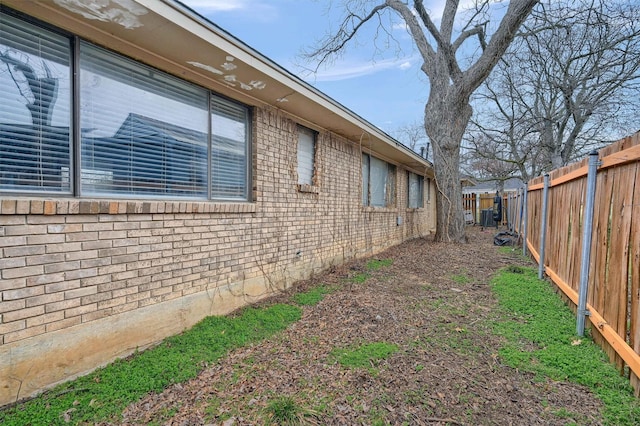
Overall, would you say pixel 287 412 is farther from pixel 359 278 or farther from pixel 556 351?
pixel 359 278

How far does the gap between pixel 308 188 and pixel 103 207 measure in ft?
11.0

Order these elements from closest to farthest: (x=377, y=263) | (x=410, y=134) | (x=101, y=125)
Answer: (x=101, y=125), (x=377, y=263), (x=410, y=134)

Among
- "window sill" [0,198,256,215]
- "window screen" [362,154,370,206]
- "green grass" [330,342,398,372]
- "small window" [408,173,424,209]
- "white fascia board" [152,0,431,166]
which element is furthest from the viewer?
"small window" [408,173,424,209]

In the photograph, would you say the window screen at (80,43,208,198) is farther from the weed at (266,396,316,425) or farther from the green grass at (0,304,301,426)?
the weed at (266,396,316,425)

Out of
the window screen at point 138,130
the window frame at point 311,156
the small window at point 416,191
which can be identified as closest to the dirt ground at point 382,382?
the window screen at point 138,130

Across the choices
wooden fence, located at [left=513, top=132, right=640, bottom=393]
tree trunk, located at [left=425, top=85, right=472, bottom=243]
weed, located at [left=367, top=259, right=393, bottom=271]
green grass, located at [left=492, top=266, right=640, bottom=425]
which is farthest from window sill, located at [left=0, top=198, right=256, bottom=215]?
tree trunk, located at [left=425, top=85, right=472, bottom=243]

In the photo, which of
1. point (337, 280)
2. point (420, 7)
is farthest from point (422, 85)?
point (337, 280)

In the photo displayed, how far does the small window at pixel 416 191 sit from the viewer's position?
12164 millimetres

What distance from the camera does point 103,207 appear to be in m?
2.70

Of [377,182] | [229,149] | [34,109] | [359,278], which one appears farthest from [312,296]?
[377,182]

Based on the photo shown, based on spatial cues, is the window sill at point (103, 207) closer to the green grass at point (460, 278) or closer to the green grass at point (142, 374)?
the green grass at point (142, 374)

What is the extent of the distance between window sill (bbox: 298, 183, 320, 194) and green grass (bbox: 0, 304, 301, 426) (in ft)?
7.43

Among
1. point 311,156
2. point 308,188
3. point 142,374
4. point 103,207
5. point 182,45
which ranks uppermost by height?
point 182,45

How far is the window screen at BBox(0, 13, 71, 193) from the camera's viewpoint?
234 cm
